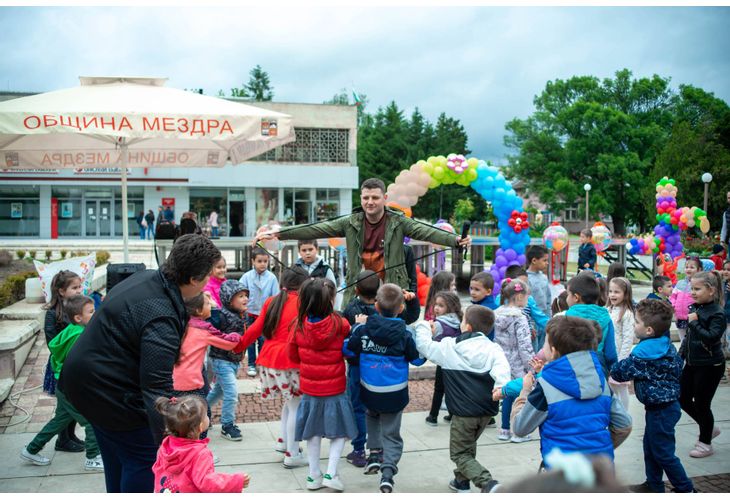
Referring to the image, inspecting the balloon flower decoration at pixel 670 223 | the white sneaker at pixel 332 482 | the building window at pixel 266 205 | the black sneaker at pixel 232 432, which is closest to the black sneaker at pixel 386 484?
the white sneaker at pixel 332 482

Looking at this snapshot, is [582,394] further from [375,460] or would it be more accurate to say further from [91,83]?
[91,83]

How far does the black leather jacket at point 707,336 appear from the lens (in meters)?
4.95

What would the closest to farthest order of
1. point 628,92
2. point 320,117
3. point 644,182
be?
point 320,117
point 644,182
point 628,92

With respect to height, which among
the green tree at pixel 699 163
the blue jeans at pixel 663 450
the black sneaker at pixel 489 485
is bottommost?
the black sneaker at pixel 489 485

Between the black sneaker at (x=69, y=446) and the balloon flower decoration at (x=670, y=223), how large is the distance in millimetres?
13958

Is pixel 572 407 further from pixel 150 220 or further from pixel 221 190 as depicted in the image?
pixel 221 190

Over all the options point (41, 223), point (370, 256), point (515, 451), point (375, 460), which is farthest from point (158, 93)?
point (41, 223)

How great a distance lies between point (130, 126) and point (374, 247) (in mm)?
3460

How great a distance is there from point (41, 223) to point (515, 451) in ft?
112

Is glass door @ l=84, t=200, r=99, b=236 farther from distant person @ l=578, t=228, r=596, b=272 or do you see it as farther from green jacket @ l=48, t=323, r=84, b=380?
green jacket @ l=48, t=323, r=84, b=380

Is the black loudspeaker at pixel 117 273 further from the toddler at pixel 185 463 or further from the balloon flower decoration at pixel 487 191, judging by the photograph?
the balloon flower decoration at pixel 487 191

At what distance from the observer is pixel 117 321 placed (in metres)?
2.81

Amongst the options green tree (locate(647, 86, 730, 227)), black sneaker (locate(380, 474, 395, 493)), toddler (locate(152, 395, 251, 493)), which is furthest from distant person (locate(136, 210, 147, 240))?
toddler (locate(152, 395, 251, 493))

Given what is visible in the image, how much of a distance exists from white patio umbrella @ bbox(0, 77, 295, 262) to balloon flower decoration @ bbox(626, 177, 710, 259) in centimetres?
1075
